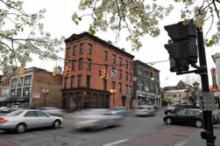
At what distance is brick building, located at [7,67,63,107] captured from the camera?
160ft

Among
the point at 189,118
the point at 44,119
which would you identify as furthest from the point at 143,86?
the point at 44,119

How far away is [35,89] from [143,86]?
2774cm

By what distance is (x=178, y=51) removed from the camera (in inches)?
130

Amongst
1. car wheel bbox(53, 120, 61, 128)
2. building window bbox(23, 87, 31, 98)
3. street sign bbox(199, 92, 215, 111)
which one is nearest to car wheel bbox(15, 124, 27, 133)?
car wheel bbox(53, 120, 61, 128)

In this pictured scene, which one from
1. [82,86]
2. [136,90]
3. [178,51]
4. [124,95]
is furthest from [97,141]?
[136,90]

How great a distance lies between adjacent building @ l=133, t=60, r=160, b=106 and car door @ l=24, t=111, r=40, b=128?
41.2 meters

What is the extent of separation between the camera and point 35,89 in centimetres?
4900

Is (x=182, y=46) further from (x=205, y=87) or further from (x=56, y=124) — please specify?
(x=56, y=124)

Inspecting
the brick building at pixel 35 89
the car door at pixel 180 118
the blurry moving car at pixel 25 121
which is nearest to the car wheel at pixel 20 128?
the blurry moving car at pixel 25 121

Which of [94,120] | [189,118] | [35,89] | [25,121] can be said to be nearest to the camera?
[25,121]

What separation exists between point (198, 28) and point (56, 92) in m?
53.2

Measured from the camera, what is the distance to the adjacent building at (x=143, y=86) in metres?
55.8

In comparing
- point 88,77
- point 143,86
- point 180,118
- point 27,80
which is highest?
point 27,80

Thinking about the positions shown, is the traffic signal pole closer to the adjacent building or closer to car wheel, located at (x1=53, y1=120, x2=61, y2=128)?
car wheel, located at (x1=53, y1=120, x2=61, y2=128)
